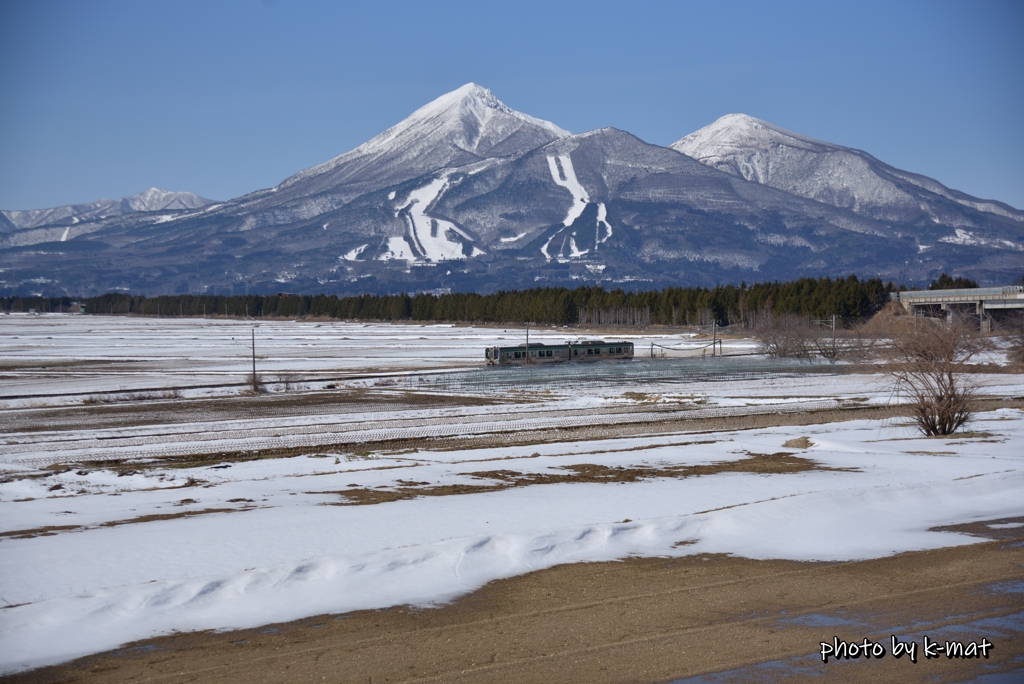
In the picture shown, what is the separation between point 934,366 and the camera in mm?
32219

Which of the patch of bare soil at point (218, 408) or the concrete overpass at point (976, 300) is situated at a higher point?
the concrete overpass at point (976, 300)

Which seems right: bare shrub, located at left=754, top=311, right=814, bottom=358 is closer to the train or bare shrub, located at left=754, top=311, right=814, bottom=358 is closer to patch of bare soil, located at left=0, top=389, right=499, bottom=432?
the train

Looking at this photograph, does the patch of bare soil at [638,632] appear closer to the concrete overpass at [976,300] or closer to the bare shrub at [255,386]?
the bare shrub at [255,386]

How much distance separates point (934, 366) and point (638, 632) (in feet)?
76.9

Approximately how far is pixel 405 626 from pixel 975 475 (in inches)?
662

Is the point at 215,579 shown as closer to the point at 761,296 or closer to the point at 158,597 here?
the point at 158,597

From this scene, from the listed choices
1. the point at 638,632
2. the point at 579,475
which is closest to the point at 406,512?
the point at 579,475

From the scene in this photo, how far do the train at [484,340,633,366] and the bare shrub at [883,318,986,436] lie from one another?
4879cm

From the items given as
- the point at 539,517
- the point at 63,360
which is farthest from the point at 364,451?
the point at 63,360

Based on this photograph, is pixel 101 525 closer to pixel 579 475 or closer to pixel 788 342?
pixel 579 475

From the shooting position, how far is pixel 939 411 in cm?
3291

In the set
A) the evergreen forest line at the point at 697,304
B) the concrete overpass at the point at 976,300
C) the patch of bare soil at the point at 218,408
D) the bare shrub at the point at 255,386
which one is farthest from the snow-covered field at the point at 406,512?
the evergreen forest line at the point at 697,304

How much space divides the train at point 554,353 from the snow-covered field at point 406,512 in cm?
4039

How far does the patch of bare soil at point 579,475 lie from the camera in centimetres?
2303
